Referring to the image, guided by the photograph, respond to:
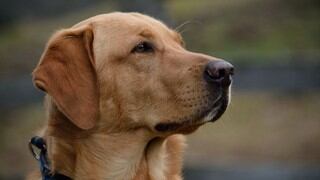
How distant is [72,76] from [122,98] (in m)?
0.29

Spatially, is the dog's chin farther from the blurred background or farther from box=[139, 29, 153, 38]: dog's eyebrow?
the blurred background

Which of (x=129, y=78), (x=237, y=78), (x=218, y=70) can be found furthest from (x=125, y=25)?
(x=237, y=78)

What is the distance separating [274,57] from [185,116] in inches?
134

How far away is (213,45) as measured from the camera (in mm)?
10922

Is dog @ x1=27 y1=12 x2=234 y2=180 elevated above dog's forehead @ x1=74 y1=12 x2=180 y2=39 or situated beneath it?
situated beneath

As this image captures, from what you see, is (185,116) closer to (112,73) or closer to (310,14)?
(112,73)

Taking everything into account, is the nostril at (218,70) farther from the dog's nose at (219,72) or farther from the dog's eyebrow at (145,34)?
the dog's eyebrow at (145,34)

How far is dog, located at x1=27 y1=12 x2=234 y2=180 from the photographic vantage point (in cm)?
534

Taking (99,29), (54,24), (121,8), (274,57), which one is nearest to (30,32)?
(54,24)

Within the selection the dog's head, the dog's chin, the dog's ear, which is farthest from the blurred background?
the dog's chin

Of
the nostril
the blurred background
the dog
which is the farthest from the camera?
the blurred background

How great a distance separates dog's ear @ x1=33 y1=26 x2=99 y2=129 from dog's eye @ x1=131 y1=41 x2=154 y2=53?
0.23 meters

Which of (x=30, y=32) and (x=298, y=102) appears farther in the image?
(x=30, y=32)

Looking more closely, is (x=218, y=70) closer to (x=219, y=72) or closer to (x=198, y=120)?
(x=219, y=72)
